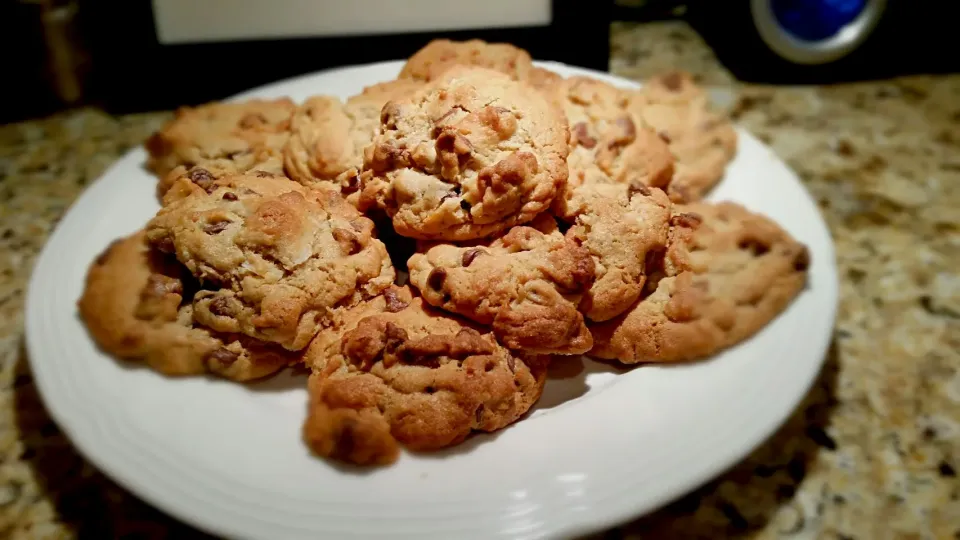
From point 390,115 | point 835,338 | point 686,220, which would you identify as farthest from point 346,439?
point 835,338

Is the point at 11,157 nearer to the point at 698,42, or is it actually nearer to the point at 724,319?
the point at 724,319

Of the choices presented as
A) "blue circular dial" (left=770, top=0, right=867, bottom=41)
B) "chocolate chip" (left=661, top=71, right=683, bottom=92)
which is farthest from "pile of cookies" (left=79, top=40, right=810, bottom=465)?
"blue circular dial" (left=770, top=0, right=867, bottom=41)

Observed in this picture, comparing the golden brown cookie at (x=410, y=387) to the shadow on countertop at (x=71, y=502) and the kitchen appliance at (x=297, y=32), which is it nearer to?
the shadow on countertop at (x=71, y=502)

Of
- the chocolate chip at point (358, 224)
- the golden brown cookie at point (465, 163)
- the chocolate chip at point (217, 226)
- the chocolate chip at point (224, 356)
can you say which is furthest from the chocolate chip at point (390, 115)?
the chocolate chip at point (224, 356)

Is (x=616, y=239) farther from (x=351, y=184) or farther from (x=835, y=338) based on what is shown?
(x=835, y=338)

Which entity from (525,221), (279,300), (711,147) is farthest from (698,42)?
(279,300)

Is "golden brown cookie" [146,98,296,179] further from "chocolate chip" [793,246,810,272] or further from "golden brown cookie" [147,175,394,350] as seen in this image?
"chocolate chip" [793,246,810,272]
